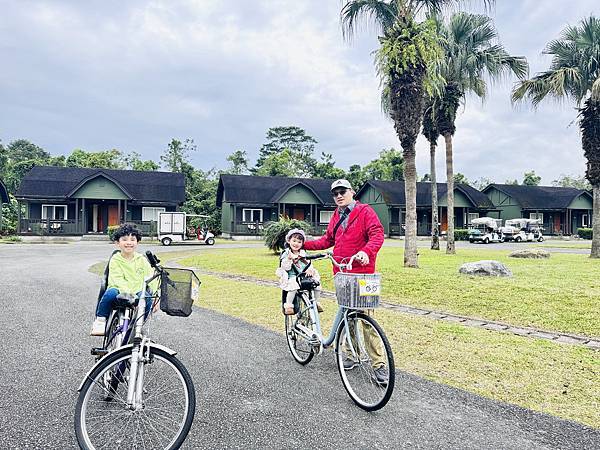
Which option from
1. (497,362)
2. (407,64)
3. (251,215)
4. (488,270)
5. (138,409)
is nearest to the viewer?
(138,409)

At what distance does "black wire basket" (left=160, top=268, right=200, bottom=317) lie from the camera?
133 inches

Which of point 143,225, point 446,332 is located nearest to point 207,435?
point 446,332

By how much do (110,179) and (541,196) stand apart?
43.9m

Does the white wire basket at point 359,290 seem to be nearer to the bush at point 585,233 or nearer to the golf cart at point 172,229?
the golf cart at point 172,229

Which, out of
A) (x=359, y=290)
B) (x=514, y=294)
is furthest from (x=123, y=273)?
(x=514, y=294)

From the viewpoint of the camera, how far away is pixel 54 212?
37.6m

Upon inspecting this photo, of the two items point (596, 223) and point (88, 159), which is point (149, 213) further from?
point (596, 223)

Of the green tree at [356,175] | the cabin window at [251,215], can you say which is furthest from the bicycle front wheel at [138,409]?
the green tree at [356,175]

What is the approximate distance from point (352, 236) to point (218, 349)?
2529mm

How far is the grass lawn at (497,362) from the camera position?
14.3 feet

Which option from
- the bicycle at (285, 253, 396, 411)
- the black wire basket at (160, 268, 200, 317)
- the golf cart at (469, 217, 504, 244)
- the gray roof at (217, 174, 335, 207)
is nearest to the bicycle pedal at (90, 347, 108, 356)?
the black wire basket at (160, 268, 200, 317)

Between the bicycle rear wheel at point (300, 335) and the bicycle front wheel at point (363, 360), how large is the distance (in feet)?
2.21

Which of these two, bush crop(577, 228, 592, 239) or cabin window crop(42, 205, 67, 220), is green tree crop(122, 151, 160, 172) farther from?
bush crop(577, 228, 592, 239)

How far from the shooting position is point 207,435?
11.4ft
